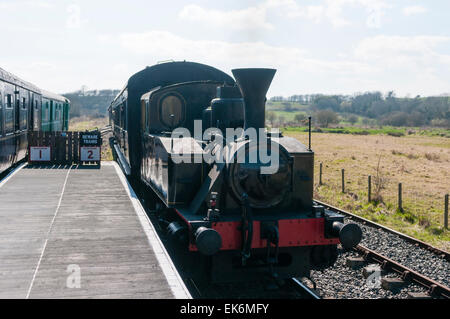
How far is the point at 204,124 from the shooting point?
9.00 metres

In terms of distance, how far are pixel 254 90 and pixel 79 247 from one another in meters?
3.45

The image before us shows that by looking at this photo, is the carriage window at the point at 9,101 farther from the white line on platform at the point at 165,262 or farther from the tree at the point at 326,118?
the tree at the point at 326,118

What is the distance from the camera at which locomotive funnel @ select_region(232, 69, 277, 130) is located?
7.07 meters

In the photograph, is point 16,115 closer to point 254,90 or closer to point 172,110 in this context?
point 172,110

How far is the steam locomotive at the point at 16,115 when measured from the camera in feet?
43.1

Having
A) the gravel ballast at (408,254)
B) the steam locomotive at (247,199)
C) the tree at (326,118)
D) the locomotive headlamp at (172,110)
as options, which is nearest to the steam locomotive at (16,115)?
the locomotive headlamp at (172,110)

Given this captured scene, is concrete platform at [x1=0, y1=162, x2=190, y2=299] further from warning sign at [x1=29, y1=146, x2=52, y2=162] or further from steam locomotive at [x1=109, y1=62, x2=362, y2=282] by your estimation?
warning sign at [x1=29, y1=146, x2=52, y2=162]

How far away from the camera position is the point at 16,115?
1513 cm

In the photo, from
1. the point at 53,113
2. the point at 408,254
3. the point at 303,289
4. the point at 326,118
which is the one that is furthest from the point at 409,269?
the point at 326,118

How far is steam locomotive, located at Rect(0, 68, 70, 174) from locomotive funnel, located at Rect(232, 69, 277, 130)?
813cm

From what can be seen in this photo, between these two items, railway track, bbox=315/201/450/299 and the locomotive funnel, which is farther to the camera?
railway track, bbox=315/201/450/299

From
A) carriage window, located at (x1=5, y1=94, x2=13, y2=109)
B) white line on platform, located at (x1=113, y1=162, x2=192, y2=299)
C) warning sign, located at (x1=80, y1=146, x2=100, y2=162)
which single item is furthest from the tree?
white line on platform, located at (x1=113, y1=162, x2=192, y2=299)
